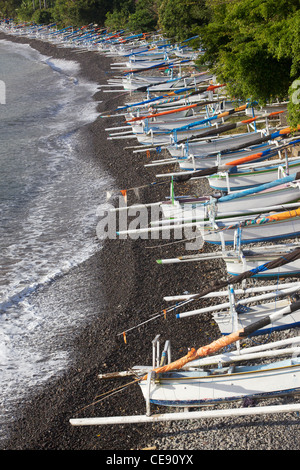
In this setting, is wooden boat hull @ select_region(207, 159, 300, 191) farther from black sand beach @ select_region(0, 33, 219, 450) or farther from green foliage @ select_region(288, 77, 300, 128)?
black sand beach @ select_region(0, 33, 219, 450)

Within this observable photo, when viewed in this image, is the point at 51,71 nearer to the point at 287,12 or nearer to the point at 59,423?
the point at 287,12

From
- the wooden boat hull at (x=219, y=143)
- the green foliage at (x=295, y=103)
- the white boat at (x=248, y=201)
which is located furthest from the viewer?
the wooden boat hull at (x=219, y=143)

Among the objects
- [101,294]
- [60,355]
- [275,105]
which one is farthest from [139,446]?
[275,105]

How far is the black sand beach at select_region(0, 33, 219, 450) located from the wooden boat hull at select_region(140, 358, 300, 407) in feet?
2.48

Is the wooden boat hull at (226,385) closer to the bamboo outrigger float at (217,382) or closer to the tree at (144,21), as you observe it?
the bamboo outrigger float at (217,382)

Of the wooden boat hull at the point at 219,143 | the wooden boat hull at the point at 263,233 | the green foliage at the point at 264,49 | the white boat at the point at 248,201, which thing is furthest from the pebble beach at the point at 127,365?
the green foliage at the point at 264,49

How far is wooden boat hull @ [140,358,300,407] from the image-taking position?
380 inches

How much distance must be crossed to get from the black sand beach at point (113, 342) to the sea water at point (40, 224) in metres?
0.47

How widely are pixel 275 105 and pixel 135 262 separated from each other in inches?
525

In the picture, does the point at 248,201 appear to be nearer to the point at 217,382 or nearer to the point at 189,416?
the point at 217,382

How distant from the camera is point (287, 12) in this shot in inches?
774

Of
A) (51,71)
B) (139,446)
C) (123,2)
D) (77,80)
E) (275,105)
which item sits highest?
(123,2)

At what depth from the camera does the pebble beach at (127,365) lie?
9.49 metres

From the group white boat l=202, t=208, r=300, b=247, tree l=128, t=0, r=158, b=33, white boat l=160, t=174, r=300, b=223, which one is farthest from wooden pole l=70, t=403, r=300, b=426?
tree l=128, t=0, r=158, b=33
